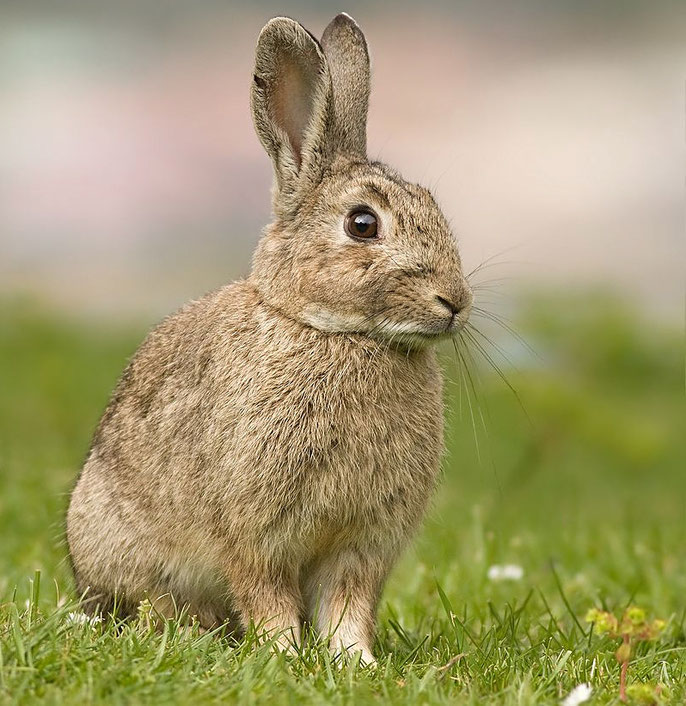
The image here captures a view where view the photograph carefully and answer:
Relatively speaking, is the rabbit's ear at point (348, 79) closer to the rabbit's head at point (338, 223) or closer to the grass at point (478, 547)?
the rabbit's head at point (338, 223)

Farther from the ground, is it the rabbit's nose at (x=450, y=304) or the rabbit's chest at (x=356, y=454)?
the rabbit's nose at (x=450, y=304)

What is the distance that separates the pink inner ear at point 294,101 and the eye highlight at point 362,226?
1.39 feet

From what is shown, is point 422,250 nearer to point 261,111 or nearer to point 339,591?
point 261,111

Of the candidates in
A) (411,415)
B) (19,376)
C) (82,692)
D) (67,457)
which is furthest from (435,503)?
(19,376)

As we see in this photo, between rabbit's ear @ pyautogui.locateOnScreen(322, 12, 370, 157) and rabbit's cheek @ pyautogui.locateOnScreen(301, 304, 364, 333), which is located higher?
rabbit's ear @ pyautogui.locateOnScreen(322, 12, 370, 157)

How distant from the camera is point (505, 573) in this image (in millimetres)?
6250

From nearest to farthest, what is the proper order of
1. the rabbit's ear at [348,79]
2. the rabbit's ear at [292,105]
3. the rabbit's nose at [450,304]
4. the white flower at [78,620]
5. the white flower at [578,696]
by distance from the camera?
the white flower at [578,696]
the white flower at [78,620]
the rabbit's nose at [450,304]
the rabbit's ear at [292,105]
the rabbit's ear at [348,79]

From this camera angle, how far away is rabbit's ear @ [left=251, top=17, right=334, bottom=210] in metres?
4.86

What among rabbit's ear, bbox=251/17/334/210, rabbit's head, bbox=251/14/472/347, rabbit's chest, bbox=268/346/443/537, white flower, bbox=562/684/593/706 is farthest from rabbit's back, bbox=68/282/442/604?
white flower, bbox=562/684/593/706

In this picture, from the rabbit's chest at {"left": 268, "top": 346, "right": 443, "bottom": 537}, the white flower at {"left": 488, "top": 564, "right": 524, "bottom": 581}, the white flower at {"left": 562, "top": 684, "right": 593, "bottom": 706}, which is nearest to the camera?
the white flower at {"left": 562, "top": 684, "right": 593, "bottom": 706}

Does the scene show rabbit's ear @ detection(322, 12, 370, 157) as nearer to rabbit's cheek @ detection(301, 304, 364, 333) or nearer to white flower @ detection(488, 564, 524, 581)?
rabbit's cheek @ detection(301, 304, 364, 333)

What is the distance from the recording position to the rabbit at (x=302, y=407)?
458 cm

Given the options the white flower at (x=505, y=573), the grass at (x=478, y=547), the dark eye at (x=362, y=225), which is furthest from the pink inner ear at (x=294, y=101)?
the white flower at (x=505, y=573)

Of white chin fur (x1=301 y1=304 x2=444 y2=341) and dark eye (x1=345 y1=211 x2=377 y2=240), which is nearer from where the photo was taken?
white chin fur (x1=301 y1=304 x2=444 y2=341)
